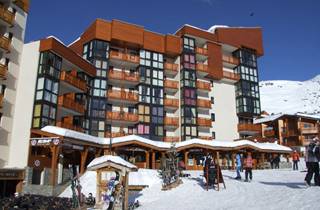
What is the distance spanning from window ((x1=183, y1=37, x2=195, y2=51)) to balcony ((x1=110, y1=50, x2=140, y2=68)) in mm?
7694

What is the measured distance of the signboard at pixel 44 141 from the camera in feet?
89.1

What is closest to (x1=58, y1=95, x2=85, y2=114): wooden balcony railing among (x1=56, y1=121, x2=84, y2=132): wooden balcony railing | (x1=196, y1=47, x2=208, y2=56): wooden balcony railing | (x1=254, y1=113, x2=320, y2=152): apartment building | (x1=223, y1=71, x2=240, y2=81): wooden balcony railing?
(x1=56, y1=121, x2=84, y2=132): wooden balcony railing

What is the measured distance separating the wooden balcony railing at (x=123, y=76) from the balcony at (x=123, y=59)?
146cm

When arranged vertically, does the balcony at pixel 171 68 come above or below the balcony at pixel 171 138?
above

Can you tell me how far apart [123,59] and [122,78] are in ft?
7.96

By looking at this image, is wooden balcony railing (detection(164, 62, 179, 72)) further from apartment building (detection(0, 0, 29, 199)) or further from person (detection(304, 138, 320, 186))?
person (detection(304, 138, 320, 186))

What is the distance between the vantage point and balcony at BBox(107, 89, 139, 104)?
43469mm

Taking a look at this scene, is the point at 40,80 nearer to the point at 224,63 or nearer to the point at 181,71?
the point at 181,71

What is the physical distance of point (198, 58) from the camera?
171 ft

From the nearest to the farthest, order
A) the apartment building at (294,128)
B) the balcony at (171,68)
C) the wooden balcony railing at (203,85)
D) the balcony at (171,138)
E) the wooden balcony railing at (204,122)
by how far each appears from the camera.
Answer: the balcony at (171,138) → the wooden balcony railing at (204,122) → the balcony at (171,68) → the wooden balcony railing at (203,85) → the apartment building at (294,128)

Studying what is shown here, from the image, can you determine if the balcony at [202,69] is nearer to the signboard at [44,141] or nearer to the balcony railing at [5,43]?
the balcony railing at [5,43]

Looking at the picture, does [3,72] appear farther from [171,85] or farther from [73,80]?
[171,85]

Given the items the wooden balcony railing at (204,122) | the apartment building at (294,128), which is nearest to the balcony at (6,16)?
the wooden balcony railing at (204,122)

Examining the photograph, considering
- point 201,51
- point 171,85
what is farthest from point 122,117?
point 201,51
